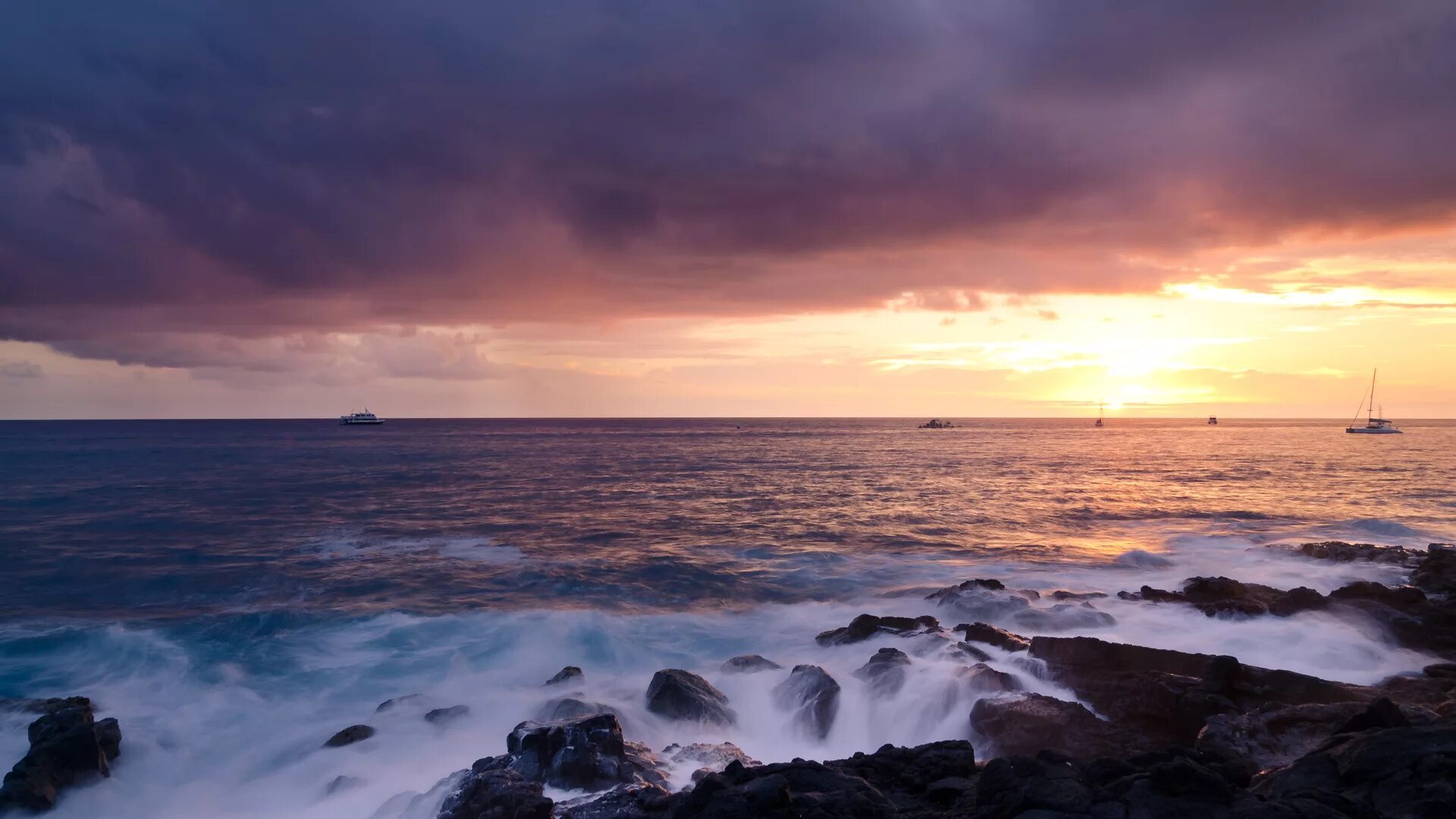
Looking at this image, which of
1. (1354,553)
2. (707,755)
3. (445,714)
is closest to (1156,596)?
(1354,553)

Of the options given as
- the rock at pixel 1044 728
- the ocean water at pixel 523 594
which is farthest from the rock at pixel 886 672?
the rock at pixel 1044 728

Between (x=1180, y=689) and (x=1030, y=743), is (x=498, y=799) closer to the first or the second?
(x=1030, y=743)

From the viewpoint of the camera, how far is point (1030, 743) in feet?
45.2

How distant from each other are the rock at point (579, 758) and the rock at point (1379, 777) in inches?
346

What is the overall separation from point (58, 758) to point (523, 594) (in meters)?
14.8

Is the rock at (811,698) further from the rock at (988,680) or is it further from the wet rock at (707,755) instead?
the rock at (988,680)

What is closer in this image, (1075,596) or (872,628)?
(872,628)

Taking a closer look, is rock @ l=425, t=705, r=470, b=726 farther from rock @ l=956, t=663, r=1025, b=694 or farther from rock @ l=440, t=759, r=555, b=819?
rock @ l=956, t=663, r=1025, b=694

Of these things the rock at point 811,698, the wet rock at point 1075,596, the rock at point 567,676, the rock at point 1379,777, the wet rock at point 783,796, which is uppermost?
the rock at point 1379,777

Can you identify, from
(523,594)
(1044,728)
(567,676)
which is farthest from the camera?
(523,594)

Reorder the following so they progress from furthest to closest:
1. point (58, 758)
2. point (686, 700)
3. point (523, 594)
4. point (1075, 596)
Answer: point (523, 594) → point (1075, 596) → point (686, 700) → point (58, 758)

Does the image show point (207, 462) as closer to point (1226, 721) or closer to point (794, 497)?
point (794, 497)

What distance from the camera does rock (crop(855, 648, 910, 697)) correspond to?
57.5 ft

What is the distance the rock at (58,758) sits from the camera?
13.3 meters
